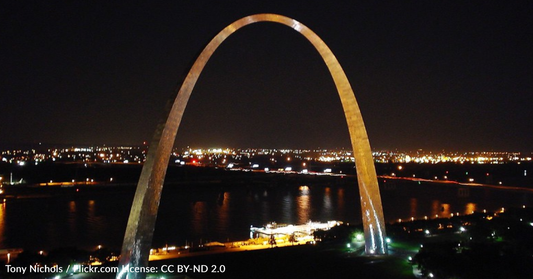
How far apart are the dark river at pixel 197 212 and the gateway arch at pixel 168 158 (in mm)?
12800

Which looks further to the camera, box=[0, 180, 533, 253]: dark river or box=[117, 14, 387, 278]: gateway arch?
box=[0, 180, 533, 253]: dark river

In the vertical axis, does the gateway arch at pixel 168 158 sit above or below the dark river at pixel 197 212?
above

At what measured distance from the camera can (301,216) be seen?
114ft

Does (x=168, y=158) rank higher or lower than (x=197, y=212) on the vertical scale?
higher

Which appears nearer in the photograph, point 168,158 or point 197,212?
point 168,158

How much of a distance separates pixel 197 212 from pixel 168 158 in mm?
27065

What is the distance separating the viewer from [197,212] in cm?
3662

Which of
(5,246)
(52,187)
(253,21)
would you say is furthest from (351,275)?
(52,187)

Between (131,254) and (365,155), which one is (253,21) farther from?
(131,254)

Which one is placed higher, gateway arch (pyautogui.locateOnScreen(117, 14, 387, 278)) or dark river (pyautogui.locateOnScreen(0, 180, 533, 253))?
Answer: gateway arch (pyautogui.locateOnScreen(117, 14, 387, 278))

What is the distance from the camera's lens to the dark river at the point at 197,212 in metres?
26.1

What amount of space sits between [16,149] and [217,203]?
160 meters

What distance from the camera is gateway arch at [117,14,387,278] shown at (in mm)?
9547

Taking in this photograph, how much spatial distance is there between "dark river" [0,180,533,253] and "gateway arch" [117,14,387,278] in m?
12.8
